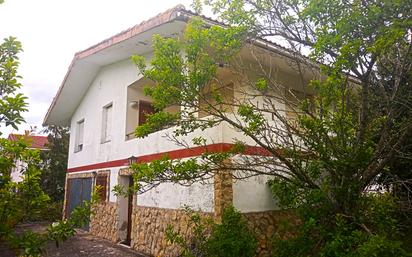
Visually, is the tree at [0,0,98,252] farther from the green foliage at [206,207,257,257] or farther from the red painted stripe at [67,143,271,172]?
the red painted stripe at [67,143,271,172]

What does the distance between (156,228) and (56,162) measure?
605 inches

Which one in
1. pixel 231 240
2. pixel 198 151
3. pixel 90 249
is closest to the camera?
pixel 231 240

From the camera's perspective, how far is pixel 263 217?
321 inches

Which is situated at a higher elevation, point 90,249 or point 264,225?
point 264,225

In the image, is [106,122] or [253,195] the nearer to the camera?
[253,195]

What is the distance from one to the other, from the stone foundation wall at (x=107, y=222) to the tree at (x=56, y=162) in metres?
9.53

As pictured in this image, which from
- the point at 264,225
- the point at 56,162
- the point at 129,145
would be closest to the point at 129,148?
the point at 129,145

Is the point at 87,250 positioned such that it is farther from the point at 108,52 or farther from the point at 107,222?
the point at 108,52

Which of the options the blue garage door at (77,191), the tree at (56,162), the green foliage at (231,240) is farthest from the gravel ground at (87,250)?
the tree at (56,162)

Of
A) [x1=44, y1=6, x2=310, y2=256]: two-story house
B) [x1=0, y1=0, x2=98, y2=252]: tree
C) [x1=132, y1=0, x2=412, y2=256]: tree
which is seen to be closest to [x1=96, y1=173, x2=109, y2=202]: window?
[x1=44, y1=6, x2=310, y2=256]: two-story house

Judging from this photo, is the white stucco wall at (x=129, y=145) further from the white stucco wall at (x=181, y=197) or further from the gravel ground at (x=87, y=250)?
the gravel ground at (x=87, y=250)

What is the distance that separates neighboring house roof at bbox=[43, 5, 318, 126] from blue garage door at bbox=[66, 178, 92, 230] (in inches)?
152

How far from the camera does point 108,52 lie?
459 inches

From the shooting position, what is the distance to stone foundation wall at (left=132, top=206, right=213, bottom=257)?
8.44 metres
